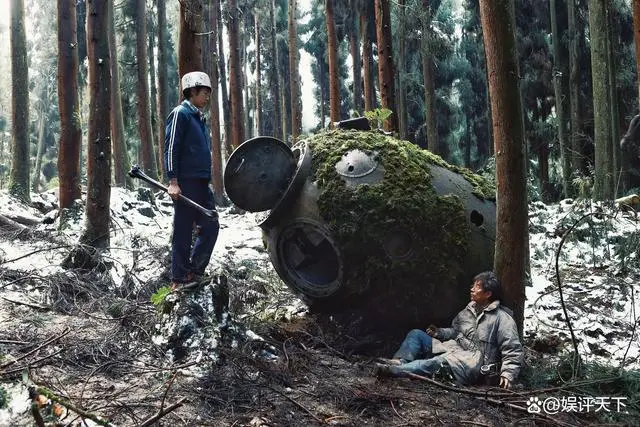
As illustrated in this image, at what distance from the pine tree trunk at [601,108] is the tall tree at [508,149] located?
23.6 ft

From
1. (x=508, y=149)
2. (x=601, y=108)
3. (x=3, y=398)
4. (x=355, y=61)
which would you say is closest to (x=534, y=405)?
(x=508, y=149)

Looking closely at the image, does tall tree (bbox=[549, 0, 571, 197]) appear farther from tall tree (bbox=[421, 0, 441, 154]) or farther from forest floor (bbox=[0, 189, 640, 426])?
forest floor (bbox=[0, 189, 640, 426])

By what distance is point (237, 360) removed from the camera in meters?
4.43

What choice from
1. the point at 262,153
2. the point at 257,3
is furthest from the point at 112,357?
the point at 257,3

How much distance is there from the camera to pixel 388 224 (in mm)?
5465

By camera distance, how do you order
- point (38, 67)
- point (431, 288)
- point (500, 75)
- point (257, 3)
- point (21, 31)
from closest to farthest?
point (500, 75), point (431, 288), point (21, 31), point (257, 3), point (38, 67)

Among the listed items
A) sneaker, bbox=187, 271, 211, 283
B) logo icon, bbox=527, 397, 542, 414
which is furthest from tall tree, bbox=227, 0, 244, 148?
logo icon, bbox=527, 397, 542, 414

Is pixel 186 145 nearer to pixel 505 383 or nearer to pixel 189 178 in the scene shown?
pixel 189 178

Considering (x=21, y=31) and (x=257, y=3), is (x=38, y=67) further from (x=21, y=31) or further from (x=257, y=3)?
(x=21, y=31)

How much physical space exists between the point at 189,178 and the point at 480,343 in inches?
116

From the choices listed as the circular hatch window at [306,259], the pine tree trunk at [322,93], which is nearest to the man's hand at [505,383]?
the circular hatch window at [306,259]

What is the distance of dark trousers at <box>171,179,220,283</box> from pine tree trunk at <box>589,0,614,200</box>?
9133 mm

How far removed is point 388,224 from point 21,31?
13.2m

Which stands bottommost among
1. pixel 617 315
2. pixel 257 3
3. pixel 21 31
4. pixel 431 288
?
pixel 617 315
